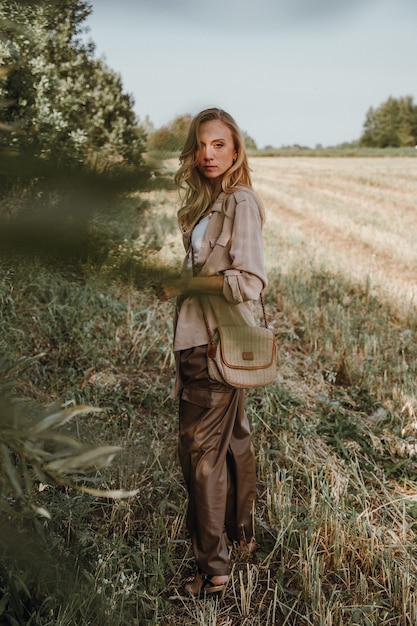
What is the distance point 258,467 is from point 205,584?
2.82ft

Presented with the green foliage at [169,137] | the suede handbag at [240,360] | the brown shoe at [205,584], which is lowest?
the brown shoe at [205,584]

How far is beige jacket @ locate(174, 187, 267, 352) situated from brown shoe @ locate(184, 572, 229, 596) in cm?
90

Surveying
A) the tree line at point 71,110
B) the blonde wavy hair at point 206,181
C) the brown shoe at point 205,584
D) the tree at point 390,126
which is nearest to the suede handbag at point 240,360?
the blonde wavy hair at point 206,181

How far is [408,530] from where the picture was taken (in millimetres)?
2680

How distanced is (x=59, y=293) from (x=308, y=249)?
376cm

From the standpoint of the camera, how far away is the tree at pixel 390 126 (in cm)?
1703

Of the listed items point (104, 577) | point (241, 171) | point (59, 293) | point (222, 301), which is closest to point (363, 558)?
point (104, 577)

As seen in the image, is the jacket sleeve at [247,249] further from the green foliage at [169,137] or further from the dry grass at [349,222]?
the dry grass at [349,222]

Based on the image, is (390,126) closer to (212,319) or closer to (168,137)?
(212,319)

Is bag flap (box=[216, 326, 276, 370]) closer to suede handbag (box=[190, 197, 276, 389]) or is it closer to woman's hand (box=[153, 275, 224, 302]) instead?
suede handbag (box=[190, 197, 276, 389])

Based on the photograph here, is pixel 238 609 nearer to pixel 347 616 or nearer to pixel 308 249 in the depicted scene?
pixel 347 616

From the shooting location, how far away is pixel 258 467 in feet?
10.1

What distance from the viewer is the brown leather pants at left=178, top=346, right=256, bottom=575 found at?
219 centimetres

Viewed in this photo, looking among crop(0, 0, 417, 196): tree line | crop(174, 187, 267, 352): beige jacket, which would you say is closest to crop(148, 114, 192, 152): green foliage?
crop(0, 0, 417, 196): tree line
